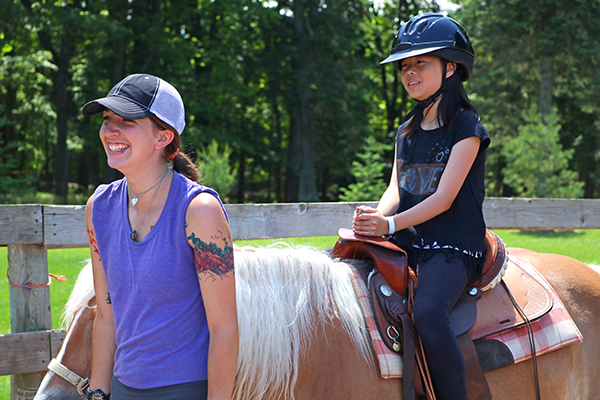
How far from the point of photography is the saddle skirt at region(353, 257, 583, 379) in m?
2.11

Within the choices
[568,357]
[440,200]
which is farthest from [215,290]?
[568,357]

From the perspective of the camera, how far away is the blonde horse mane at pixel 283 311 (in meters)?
1.90

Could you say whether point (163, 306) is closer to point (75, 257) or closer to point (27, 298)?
point (27, 298)

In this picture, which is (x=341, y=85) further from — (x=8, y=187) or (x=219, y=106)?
(x=8, y=187)

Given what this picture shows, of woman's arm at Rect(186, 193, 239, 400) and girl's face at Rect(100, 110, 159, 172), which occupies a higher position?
girl's face at Rect(100, 110, 159, 172)

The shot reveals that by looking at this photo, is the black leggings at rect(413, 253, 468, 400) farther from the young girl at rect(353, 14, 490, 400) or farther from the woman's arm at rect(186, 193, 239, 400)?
the woman's arm at rect(186, 193, 239, 400)

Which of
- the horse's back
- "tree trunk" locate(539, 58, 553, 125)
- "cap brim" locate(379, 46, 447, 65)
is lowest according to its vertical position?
the horse's back

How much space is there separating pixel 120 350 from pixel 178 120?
2.51 ft

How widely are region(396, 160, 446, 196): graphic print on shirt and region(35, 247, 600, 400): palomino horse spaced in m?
0.53

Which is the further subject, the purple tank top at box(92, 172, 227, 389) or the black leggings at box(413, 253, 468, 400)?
the black leggings at box(413, 253, 468, 400)

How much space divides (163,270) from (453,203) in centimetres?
144

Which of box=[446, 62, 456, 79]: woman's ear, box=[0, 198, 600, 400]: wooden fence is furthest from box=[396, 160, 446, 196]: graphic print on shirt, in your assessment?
box=[0, 198, 600, 400]: wooden fence

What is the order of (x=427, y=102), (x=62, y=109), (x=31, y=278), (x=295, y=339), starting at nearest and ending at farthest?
(x=295, y=339)
(x=427, y=102)
(x=31, y=278)
(x=62, y=109)

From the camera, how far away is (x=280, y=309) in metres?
2.02
